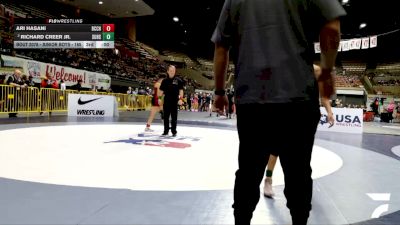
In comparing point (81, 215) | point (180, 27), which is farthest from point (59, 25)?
point (180, 27)

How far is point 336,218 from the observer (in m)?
2.17

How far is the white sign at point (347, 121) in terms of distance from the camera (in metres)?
9.80

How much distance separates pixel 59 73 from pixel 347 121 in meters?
14.6

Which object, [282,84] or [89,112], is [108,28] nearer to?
[89,112]

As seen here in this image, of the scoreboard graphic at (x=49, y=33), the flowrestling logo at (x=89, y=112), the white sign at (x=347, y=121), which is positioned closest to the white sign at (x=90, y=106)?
the flowrestling logo at (x=89, y=112)

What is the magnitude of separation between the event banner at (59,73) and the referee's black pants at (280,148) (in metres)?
15.1

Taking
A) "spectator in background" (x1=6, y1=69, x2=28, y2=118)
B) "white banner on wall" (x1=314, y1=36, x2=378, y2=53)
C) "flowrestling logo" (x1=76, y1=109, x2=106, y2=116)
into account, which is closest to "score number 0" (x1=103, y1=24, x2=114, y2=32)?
"flowrestling logo" (x1=76, y1=109, x2=106, y2=116)

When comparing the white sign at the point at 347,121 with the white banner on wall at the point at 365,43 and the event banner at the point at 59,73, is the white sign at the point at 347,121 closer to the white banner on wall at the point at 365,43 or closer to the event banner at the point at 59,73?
the white banner on wall at the point at 365,43

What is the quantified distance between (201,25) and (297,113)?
3817 centimetres

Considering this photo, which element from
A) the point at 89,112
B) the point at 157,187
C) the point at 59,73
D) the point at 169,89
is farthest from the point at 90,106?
the point at 157,187

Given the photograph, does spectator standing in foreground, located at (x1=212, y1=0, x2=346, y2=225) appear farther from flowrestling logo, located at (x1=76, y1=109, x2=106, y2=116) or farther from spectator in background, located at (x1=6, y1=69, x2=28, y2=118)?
flowrestling logo, located at (x1=76, y1=109, x2=106, y2=116)

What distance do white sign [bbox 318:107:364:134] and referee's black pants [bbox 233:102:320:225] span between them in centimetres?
910

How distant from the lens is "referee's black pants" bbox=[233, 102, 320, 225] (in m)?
1.52

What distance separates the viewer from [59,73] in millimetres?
17547
